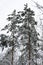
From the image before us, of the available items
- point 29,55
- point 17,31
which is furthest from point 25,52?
point 17,31

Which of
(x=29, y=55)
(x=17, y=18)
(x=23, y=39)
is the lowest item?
(x=29, y=55)

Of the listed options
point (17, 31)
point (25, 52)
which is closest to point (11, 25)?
point (17, 31)

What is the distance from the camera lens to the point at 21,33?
26734mm

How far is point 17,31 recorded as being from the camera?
27.0 m

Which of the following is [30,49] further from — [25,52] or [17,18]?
[17,18]

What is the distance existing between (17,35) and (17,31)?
394mm

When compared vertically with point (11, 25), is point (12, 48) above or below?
below

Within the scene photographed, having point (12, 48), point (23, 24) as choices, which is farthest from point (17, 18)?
point (12, 48)

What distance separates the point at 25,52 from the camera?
27141 millimetres

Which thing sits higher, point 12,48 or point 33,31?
point 33,31

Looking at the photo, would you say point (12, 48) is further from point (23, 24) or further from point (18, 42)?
point (23, 24)

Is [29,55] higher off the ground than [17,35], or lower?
lower

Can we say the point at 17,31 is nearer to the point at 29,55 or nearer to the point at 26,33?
the point at 26,33

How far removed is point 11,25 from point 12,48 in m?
2.32
